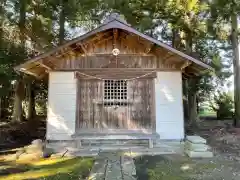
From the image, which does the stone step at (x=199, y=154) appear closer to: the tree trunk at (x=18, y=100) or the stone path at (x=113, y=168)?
the stone path at (x=113, y=168)

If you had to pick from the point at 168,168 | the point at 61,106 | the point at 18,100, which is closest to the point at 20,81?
the point at 18,100

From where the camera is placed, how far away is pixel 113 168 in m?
6.41

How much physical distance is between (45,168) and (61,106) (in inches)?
105

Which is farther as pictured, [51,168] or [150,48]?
[150,48]

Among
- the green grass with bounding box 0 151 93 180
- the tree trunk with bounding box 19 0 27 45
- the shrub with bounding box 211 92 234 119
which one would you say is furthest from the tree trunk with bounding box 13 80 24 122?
the shrub with bounding box 211 92 234 119

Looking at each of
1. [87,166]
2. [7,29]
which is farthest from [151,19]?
[87,166]

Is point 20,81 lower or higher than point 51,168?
higher

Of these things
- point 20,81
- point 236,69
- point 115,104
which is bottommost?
point 115,104

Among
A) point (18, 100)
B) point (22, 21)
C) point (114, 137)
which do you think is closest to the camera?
point (114, 137)

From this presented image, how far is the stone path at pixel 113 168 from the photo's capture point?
5688 mm

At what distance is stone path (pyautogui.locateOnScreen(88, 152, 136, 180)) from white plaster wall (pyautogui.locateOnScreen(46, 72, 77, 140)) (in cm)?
171

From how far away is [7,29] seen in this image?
14281 millimetres

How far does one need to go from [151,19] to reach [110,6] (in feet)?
8.19

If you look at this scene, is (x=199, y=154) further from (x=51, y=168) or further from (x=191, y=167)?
(x=51, y=168)
